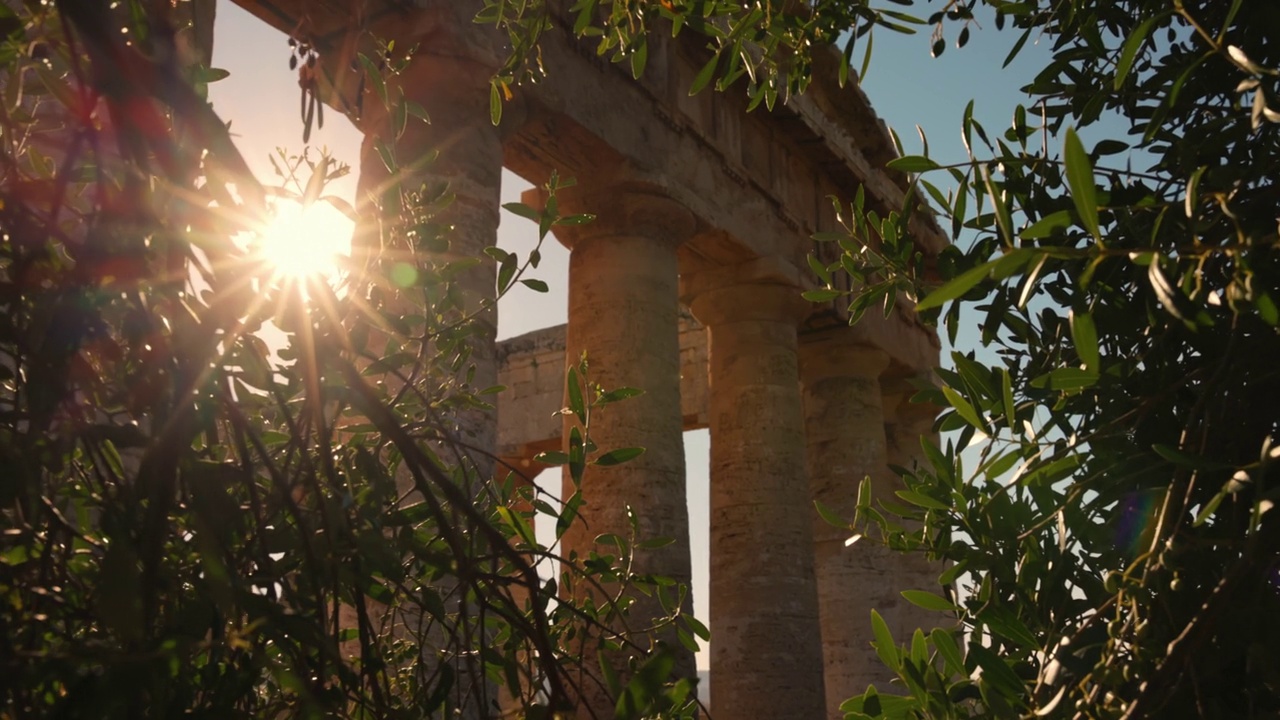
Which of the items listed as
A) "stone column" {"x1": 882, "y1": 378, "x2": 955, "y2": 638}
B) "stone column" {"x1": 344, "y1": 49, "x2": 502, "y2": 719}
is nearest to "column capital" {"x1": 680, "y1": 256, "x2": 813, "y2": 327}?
"stone column" {"x1": 882, "y1": 378, "x2": 955, "y2": 638}

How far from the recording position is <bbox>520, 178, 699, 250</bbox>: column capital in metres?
10.4

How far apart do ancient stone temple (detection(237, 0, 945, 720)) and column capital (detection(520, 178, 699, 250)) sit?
0.07 feet

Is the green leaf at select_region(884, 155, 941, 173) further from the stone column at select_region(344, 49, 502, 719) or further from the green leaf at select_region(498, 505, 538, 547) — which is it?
the stone column at select_region(344, 49, 502, 719)

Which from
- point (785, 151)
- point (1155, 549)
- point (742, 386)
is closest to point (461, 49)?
point (742, 386)

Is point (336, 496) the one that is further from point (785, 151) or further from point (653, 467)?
point (785, 151)

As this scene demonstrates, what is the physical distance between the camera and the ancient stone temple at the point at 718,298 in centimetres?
855

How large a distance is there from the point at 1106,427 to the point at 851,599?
38.7 ft

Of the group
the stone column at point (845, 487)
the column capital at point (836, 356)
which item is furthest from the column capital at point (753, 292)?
the stone column at point (845, 487)

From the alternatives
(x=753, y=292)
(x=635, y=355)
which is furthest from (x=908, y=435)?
(x=635, y=355)

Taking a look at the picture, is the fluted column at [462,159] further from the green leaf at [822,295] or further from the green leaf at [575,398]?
the green leaf at [575,398]

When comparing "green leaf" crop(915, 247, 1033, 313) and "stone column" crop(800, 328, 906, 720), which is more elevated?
"stone column" crop(800, 328, 906, 720)

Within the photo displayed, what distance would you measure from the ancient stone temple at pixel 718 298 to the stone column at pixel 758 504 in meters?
0.02

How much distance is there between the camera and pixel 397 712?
166 cm

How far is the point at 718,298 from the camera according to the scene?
1237cm
